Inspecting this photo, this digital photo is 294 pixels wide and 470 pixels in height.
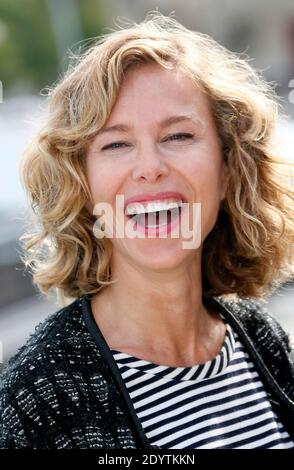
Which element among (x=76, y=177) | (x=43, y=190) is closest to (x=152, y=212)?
(x=76, y=177)

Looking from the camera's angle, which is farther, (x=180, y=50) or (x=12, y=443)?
(x=180, y=50)

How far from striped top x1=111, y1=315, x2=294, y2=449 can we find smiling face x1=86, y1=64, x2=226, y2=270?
32 cm

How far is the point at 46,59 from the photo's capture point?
49.2ft

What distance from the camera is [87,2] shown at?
1545cm

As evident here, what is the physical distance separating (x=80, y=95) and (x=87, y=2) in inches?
545

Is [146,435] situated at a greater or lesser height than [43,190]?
lesser

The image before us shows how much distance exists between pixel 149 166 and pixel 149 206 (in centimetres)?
12

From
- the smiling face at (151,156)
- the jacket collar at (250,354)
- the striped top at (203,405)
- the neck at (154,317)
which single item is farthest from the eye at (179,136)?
the striped top at (203,405)

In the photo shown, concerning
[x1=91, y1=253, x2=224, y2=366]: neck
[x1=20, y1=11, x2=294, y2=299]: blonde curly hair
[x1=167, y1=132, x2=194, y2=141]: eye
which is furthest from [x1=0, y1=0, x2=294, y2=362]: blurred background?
[x1=91, y1=253, x2=224, y2=366]: neck

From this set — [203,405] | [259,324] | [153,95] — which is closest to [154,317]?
[203,405]

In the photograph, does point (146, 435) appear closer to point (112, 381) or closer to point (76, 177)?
point (112, 381)

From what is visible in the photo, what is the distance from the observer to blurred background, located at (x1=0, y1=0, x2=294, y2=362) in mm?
5210

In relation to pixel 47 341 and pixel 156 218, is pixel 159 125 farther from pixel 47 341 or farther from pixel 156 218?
pixel 47 341

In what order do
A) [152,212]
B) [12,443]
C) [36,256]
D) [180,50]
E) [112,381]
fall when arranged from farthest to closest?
[36,256]
[180,50]
[152,212]
[112,381]
[12,443]
